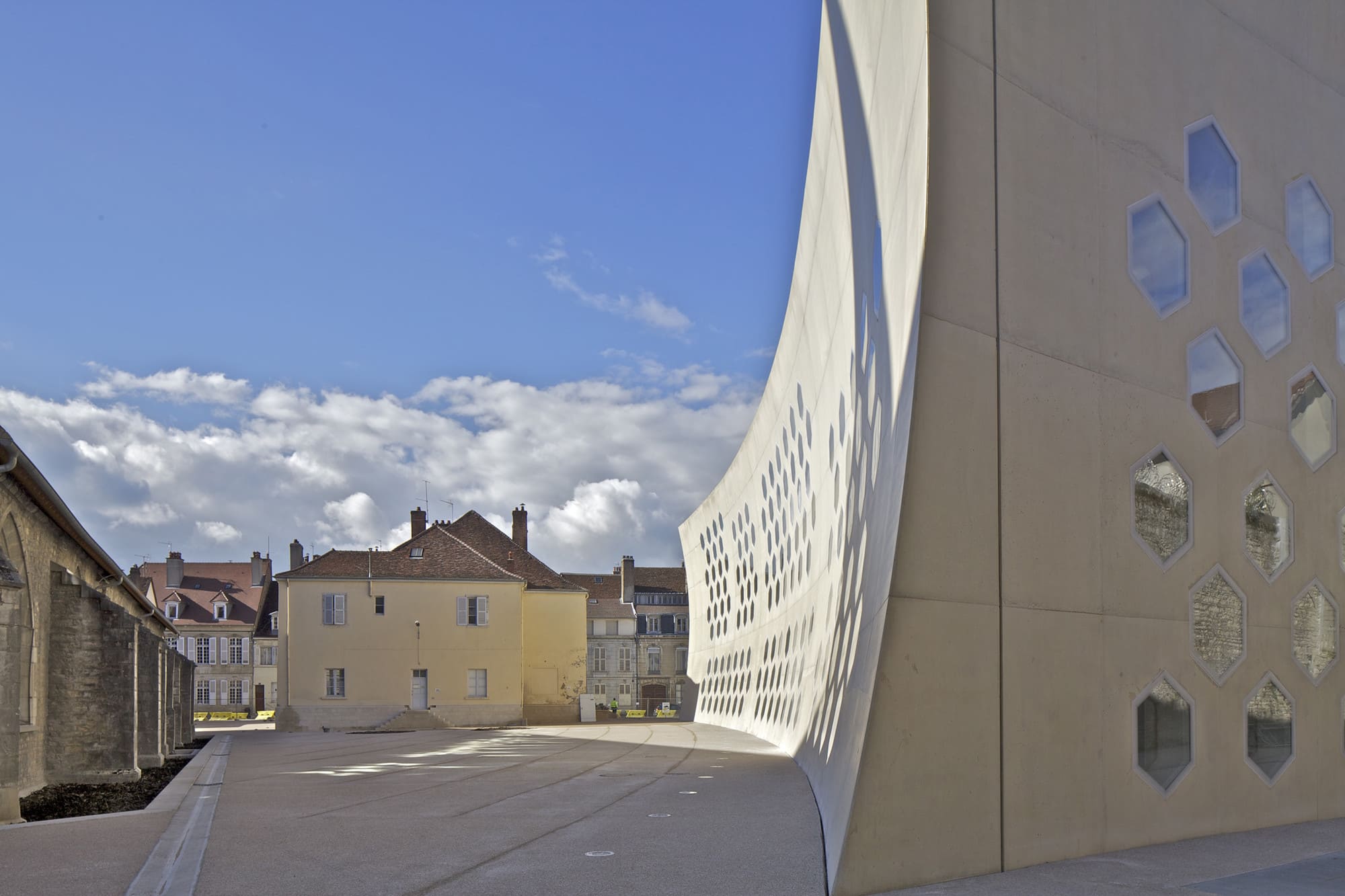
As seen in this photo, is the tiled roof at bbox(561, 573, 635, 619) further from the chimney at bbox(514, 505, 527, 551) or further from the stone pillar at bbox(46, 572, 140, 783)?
the stone pillar at bbox(46, 572, 140, 783)

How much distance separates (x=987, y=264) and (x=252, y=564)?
69726 mm

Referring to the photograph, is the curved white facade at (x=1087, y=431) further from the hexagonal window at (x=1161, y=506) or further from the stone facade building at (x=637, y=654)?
the stone facade building at (x=637, y=654)

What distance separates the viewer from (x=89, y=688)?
54.5 ft

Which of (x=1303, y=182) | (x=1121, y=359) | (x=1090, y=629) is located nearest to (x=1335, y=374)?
(x=1303, y=182)

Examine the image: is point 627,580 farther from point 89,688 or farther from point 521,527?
point 89,688

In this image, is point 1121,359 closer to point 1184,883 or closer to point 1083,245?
point 1083,245

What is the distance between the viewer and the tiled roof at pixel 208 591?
6594 centimetres

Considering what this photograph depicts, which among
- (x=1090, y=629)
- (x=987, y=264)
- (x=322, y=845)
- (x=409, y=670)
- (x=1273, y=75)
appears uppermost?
(x=1273, y=75)

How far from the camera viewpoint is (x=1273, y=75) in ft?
29.8

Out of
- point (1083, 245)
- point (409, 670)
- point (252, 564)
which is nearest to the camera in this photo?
Answer: point (1083, 245)

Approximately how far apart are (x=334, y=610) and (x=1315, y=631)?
3451 cm

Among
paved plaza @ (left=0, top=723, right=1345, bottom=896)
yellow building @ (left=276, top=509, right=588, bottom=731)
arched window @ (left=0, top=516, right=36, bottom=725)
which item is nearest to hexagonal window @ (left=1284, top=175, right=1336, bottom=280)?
paved plaza @ (left=0, top=723, right=1345, bottom=896)

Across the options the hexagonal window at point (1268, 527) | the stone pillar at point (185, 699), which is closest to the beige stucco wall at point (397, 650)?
the stone pillar at point (185, 699)

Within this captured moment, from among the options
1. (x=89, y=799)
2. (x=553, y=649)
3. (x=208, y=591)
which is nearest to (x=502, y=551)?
(x=553, y=649)
